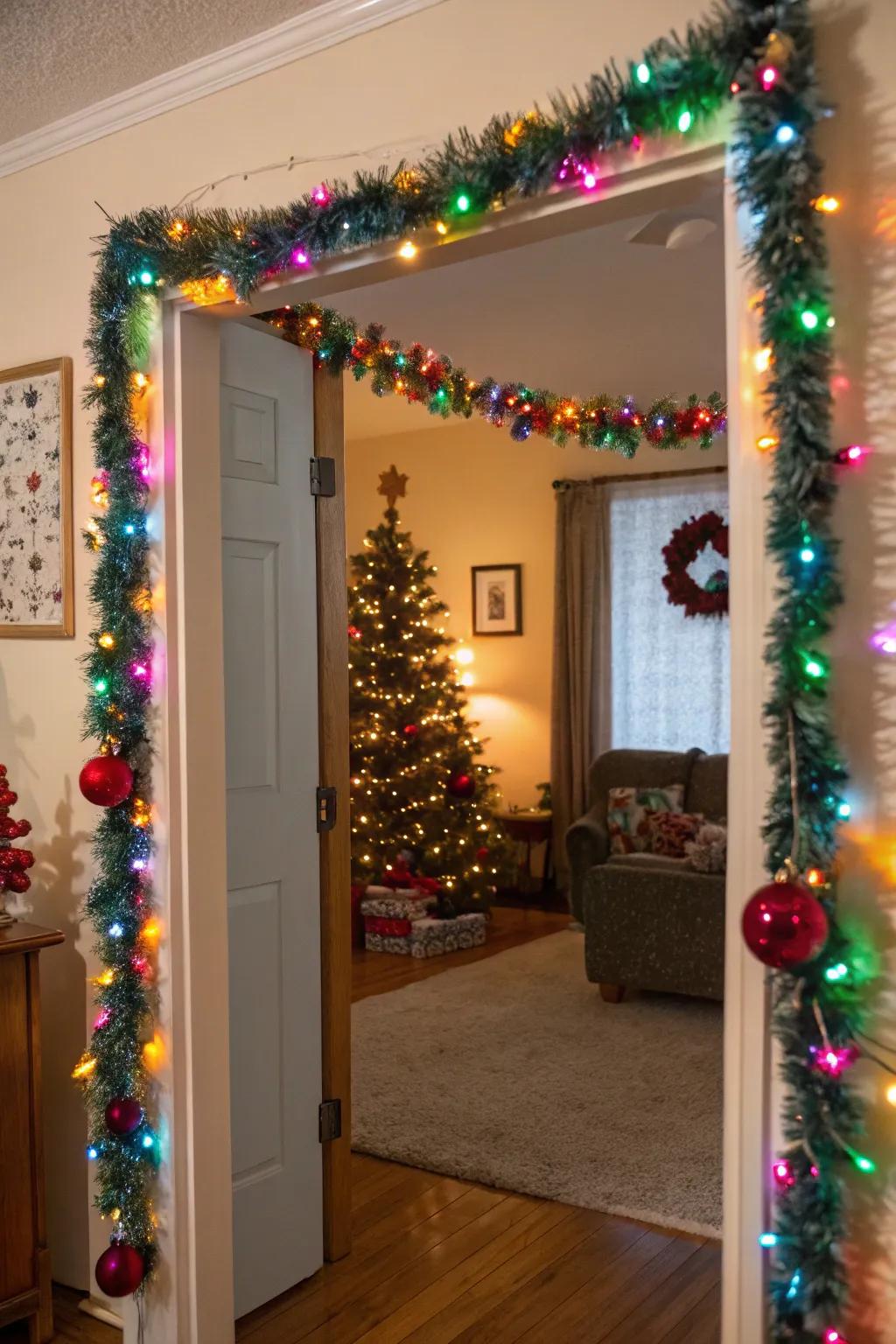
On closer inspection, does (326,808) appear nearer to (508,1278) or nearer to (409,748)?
(508,1278)

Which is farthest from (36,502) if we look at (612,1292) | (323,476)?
(612,1292)

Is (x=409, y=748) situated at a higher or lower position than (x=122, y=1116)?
higher

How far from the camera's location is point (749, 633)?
1.77m

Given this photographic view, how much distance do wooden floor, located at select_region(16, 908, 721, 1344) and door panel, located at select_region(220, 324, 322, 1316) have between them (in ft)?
0.53

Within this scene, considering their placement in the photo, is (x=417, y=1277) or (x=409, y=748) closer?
(x=417, y=1277)

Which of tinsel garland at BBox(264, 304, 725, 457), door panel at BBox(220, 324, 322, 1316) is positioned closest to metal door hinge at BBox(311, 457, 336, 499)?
door panel at BBox(220, 324, 322, 1316)

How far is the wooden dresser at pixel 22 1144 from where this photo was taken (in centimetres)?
263

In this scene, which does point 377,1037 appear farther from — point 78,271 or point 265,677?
point 78,271

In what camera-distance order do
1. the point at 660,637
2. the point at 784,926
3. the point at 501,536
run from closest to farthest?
the point at 784,926, the point at 660,637, the point at 501,536

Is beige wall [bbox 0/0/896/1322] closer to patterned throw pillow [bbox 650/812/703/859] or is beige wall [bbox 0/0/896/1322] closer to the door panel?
the door panel

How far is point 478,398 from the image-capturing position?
3.76 m

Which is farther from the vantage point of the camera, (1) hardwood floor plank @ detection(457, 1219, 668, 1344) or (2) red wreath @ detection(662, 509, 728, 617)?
(2) red wreath @ detection(662, 509, 728, 617)

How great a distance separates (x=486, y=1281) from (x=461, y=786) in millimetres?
3748

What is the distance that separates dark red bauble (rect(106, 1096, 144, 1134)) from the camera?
2.50 metres
